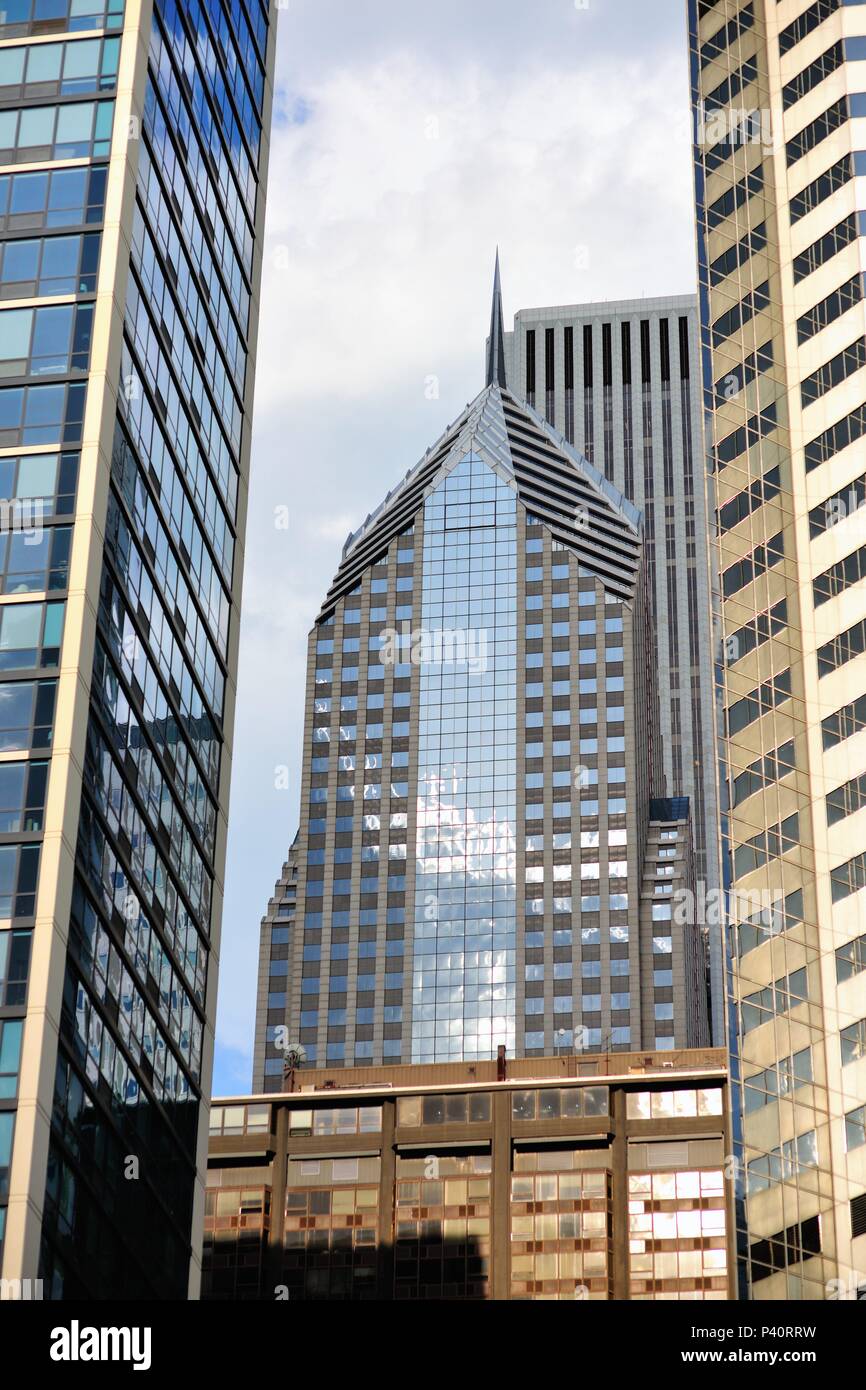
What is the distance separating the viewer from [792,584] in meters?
93.1

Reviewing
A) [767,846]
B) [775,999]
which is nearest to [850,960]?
[775,999]

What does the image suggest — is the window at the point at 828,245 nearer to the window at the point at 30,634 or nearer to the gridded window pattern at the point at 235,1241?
the window at the point at 30,634

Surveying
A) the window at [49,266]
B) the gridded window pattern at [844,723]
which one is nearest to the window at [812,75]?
the gridded window pattern at [844,723]

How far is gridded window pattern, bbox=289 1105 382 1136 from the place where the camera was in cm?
12569

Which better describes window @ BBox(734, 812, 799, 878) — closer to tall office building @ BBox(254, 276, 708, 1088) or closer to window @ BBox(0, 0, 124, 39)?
window @ BBox(0, 0, 124, 39)

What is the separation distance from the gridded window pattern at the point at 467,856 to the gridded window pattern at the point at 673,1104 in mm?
56930

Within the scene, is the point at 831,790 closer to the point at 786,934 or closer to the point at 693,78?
the point at 786,934

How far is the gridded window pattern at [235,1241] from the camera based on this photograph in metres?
121

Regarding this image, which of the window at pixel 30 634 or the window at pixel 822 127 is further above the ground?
the window at pixel 822 127

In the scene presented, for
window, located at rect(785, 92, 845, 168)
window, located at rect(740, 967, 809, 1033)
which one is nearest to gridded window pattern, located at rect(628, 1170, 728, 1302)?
window, located at rect(740, 967, 809, 1033)

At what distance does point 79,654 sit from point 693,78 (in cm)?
5751

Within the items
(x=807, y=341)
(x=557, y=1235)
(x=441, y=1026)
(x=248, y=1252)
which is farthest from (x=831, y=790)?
(x=441, y=1026)

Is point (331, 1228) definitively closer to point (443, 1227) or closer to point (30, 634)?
point (443, 1227)

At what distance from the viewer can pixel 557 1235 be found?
119312 millimetres
